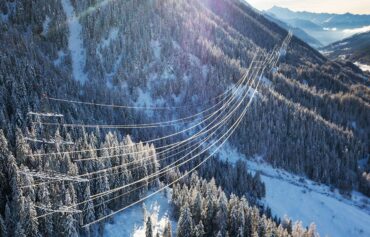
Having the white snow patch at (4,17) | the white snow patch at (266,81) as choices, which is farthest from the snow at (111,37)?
the white snow patch at (266,81)

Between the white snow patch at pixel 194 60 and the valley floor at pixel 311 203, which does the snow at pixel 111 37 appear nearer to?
the white snow patch at pixel 194 60

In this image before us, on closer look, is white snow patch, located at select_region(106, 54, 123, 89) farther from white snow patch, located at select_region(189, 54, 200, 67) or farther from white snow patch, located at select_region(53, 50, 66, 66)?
white snow patch, located at select_region(189, 54, 200, 67)

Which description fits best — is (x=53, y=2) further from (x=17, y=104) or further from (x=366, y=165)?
(x=366, y=165)

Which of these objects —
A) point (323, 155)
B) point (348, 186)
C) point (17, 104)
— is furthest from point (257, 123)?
point (17, 104)

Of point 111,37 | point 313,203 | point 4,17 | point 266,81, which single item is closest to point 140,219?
point 313,203

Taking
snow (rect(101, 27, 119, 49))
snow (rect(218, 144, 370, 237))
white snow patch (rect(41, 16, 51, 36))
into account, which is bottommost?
snow (rect(218, 144, 370, 237))

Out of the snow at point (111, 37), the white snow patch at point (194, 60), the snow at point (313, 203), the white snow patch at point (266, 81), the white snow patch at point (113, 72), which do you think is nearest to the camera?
the snow at point (313, 203)

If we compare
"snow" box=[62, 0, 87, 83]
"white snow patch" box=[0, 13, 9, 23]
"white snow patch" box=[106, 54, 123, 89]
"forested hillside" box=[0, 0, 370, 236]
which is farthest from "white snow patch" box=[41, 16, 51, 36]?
"white snow patch" box=[106, 54, 123, 89]

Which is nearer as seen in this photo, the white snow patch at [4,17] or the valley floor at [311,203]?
the valley floor at [311,203]
